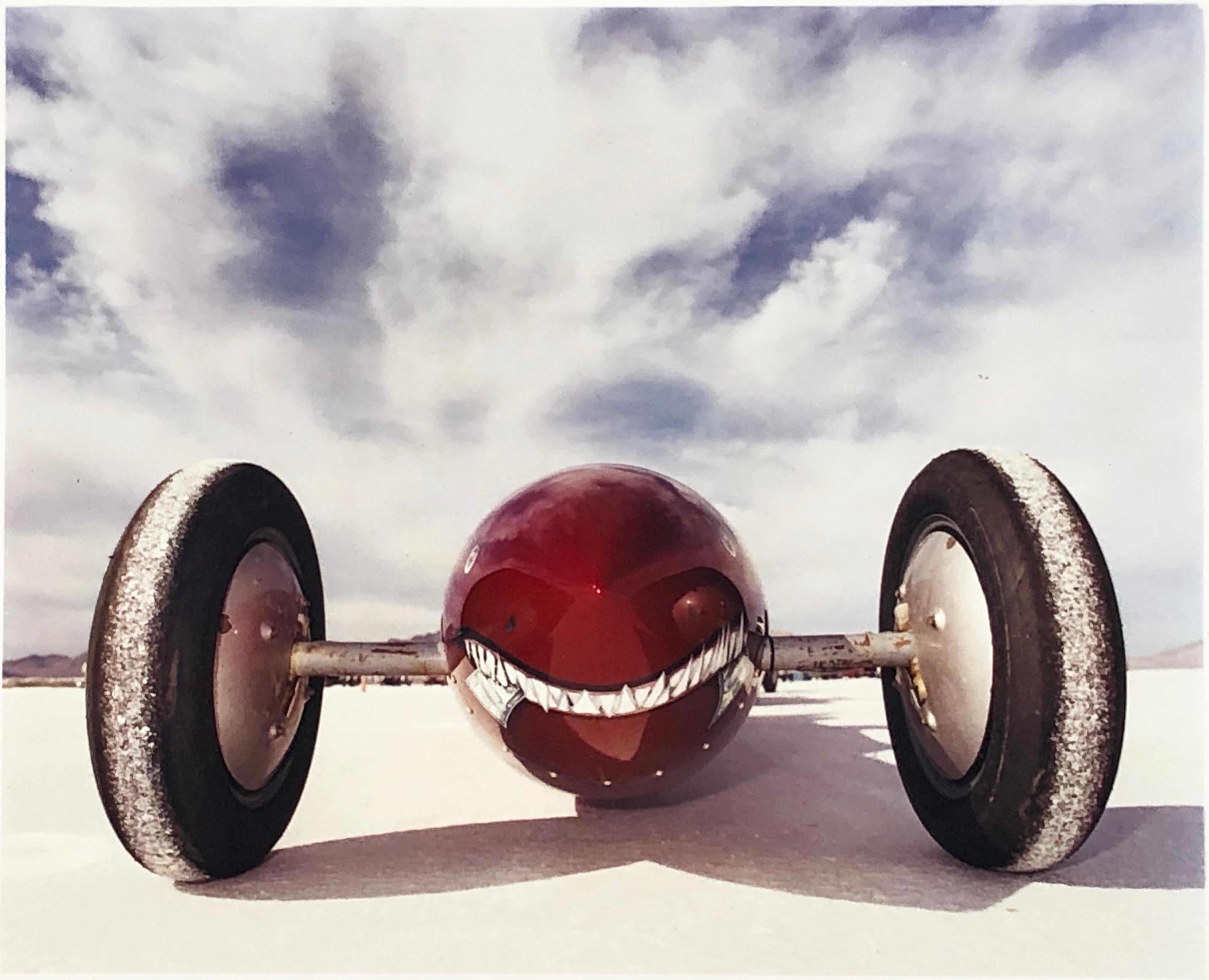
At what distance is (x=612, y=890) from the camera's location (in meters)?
3.79

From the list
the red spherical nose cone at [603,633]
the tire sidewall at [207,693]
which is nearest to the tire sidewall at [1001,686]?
the red spherical nose cone at [603,633]

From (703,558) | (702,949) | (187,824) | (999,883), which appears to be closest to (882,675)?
(999,883)

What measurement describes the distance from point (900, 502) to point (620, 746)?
7.97 ft

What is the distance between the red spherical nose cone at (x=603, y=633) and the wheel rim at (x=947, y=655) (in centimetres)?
102

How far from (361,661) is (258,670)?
56 cm

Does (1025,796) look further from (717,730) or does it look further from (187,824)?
(187,824)

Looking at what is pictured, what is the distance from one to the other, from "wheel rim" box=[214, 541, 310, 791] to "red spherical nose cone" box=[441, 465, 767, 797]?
1.03 m

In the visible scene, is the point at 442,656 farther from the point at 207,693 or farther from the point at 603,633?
the point at 603,633

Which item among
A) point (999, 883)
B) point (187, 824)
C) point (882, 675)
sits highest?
point (882, 675)

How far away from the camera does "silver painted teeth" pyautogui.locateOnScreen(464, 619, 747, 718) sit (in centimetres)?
347

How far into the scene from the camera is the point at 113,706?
3.55 m

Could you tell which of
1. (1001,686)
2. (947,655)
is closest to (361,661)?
(947,655)

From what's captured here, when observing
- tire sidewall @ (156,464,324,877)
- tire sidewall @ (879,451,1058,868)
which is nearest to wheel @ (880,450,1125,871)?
tire sidewall @ (879,451,1058,868)

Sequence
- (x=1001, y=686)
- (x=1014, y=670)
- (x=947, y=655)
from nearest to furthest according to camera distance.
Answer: (x=1014, y=670) < (x=1001, y=686) < (x=947, y=655)
